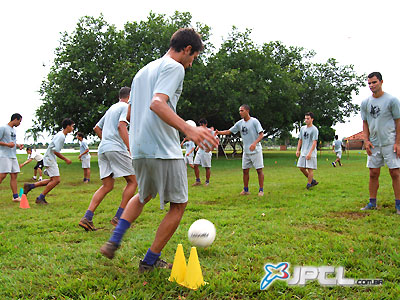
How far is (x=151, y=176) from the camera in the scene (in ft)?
9.82

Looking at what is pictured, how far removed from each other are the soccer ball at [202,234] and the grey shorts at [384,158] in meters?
3.75

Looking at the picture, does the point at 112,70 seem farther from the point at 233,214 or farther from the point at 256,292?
the point at 256,292

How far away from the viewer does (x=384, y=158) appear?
5.71 m

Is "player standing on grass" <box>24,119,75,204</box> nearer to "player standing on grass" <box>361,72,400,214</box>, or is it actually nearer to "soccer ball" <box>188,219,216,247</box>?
"soccer ball" <box>188,219,216,247</box>

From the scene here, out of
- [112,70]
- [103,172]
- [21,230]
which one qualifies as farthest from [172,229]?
[112,70]

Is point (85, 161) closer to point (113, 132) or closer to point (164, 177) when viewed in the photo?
point (113, 132)

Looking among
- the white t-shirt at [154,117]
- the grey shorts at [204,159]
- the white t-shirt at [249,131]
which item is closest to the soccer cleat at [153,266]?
the white t-shirt at [154,117]

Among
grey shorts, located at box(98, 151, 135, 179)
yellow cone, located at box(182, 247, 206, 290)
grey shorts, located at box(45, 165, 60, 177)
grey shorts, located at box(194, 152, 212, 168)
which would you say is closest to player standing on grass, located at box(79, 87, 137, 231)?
grey shorts, located at box(98, 151, 135, 179)

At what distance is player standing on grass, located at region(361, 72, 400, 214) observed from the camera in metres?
5.55

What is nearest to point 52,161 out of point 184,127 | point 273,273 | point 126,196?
point 126,196

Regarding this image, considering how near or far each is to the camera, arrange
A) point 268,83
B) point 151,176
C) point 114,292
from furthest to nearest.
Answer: point 268,83 → point 151,176 → point 114,292

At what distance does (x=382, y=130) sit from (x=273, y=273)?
4.00 metres

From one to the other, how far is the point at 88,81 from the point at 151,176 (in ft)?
72.7

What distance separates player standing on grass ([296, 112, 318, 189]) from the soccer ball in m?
6.09
